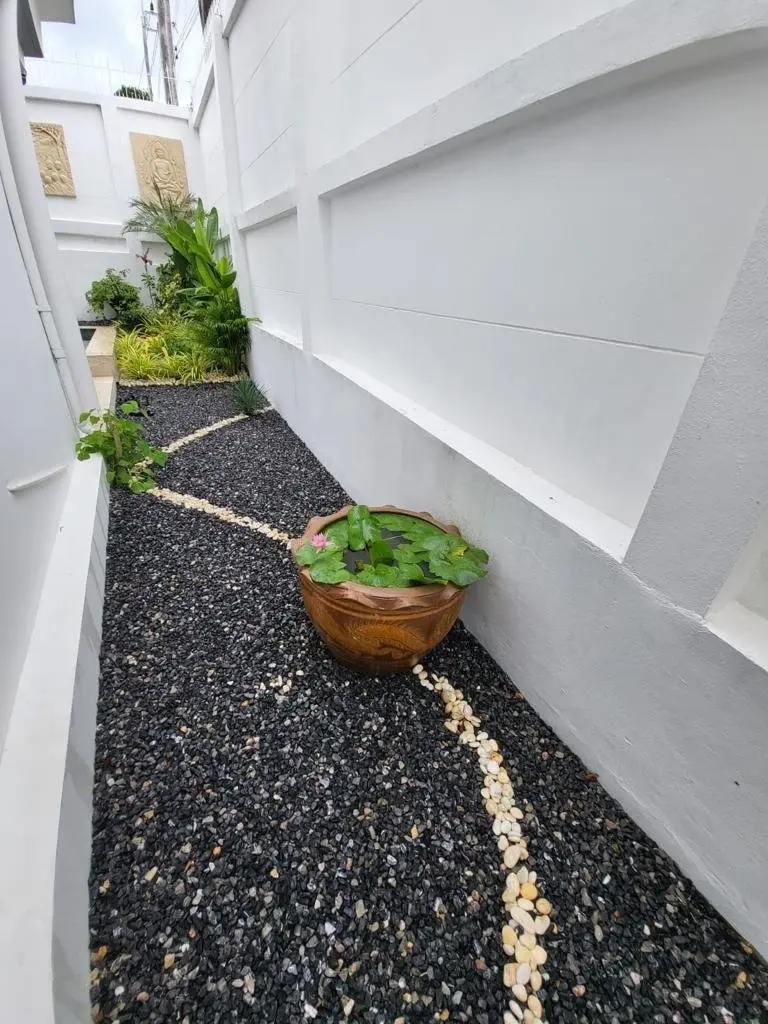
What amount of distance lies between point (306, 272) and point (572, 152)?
2.37 m

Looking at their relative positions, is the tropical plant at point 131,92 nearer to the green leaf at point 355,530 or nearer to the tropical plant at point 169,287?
the tropical plant at point 169,287

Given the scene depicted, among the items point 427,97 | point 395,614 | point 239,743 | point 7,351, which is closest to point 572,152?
point 427,97

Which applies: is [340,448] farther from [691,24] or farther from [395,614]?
[691,24]

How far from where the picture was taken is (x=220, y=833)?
4.17ft

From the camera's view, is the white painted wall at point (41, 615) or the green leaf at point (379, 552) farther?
the green leaf at point (379, 552)

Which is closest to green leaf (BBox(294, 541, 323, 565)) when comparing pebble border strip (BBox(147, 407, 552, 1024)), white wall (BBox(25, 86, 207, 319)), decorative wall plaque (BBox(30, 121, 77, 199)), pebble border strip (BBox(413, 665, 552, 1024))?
pebble border strip (BBox(147, 407, 552, 1024))

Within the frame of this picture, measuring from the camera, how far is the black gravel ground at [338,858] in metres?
1.01

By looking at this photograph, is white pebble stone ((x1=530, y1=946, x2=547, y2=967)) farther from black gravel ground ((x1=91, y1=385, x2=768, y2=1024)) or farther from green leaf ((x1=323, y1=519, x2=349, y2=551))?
green leaf ((x1=323, y1=519, x2=349, y2=551))

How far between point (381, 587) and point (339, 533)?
0.38 meters

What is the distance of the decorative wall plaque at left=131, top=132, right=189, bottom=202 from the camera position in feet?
27.4

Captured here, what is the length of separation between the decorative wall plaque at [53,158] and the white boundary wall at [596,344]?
8809 millimetres

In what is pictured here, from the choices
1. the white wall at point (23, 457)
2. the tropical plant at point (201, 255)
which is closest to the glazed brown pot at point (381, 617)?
the white wall at point (23, 457)

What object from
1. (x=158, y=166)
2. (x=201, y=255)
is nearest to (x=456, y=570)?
(x=201, y=255)

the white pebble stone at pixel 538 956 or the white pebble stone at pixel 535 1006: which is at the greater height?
the white pebble stone at pixel 538 956
